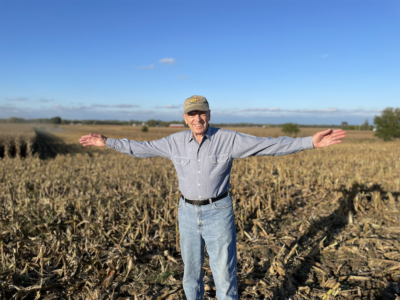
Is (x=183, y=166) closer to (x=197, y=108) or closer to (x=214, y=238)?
(x=197, y=108)

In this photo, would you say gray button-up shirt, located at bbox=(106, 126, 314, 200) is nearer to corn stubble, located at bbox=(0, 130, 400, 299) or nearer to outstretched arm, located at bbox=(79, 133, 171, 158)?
outstretched arm, located at bbox=(79, 133, 171, 158)

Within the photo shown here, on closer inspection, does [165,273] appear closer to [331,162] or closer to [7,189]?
[7,189]

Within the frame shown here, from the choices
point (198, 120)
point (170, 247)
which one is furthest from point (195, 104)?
point (170, 247)

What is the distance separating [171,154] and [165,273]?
6.67 ft

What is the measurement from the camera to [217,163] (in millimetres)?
2875

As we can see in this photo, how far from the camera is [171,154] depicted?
122 inches

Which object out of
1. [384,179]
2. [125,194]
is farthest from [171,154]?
[384,179]

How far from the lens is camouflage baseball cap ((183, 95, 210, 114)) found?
2717mm

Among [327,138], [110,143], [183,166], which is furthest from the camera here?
[110,143]

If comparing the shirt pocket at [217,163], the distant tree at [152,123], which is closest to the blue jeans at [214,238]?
the shirt pocket at [217,163]

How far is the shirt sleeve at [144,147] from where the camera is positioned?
3.13 meters

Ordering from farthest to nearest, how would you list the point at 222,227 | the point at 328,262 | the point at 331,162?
the point at 331,162, the point at 328,262, the point at 222,227

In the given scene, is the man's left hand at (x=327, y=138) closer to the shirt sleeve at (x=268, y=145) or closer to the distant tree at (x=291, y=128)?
the shirt sleeve at (x=268, y=145)

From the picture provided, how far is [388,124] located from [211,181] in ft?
133
